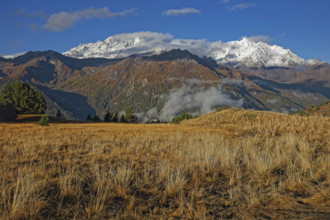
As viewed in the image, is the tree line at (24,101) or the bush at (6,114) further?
the tree line at (24,101)

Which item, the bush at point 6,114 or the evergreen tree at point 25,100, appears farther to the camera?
the evergreen tree at point 25,100

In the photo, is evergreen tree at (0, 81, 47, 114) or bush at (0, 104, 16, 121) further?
evergreen tree at (0, 81, 47, 114)

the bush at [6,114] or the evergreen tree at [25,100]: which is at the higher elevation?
the evergreen tree at [25,100]

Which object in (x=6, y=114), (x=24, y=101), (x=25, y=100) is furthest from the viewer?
(x=25, y=100)

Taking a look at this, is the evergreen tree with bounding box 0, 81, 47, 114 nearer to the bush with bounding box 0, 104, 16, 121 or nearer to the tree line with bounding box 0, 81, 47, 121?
the tree line with bounding box 0, 81, 47, 121

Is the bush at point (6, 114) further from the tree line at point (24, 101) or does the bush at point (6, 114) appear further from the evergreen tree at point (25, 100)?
the evergreen tree at point (25, 100)

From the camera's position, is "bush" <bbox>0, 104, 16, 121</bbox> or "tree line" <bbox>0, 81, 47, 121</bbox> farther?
"tree line" <bbox>0, 81, 47, 121</bbox>

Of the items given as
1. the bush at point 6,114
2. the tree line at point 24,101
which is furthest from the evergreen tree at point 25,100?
the bush at point 6,114

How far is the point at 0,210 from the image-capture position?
447cm

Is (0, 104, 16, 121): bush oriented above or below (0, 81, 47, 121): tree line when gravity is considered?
below

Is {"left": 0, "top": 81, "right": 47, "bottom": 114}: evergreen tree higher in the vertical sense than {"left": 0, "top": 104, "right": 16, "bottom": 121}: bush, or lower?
higher

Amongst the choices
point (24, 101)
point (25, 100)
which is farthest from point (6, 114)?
point (25, 100)

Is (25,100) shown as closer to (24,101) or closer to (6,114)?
(24,101)

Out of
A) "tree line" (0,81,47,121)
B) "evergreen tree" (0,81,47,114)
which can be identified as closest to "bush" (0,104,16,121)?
"tree line" (0,81,47,121)
